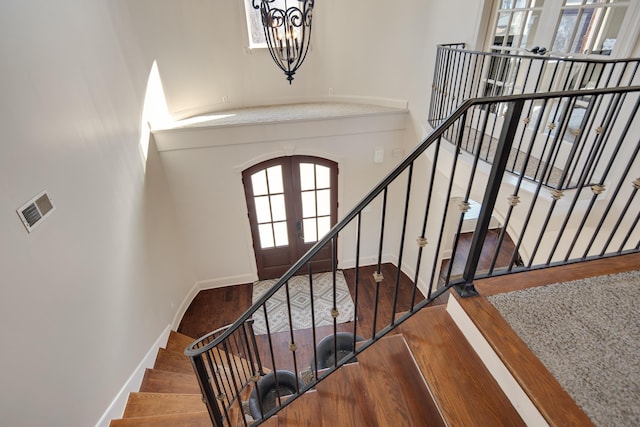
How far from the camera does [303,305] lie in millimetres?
4969

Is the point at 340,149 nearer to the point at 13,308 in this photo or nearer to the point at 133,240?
the point at 133,240

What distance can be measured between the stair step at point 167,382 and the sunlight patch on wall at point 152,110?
7.72ft

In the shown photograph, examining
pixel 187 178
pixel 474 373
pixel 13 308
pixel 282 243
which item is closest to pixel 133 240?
pixel 187 178

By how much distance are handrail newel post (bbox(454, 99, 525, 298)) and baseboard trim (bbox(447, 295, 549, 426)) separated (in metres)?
0.10

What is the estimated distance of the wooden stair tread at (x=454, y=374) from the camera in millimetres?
1285

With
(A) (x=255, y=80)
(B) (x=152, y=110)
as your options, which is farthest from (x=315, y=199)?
(B) (x=152, y=110)

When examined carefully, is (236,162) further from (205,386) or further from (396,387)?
(396,387)

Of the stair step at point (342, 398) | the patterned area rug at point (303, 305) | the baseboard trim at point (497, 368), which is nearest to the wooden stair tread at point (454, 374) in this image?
the baseboard trim at point (497, 368)

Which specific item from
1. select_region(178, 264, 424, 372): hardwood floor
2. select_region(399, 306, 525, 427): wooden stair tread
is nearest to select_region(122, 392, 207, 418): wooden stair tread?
select_region(178, 264, 424, 372): hardwood floor

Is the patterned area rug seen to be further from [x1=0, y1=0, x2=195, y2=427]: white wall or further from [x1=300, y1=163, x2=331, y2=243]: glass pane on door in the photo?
[x1=0, y1=0, x2=195, y2=427]: white wall

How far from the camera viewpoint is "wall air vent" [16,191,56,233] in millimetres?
2117

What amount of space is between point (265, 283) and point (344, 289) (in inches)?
51.4

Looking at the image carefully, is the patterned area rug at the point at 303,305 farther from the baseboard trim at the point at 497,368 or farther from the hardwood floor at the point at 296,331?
the baseboard trim at the point at 497,368

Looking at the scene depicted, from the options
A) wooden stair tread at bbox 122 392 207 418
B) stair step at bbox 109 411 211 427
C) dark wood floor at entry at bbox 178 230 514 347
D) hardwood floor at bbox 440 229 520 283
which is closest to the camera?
stair step at bbox 109 411 211 427
